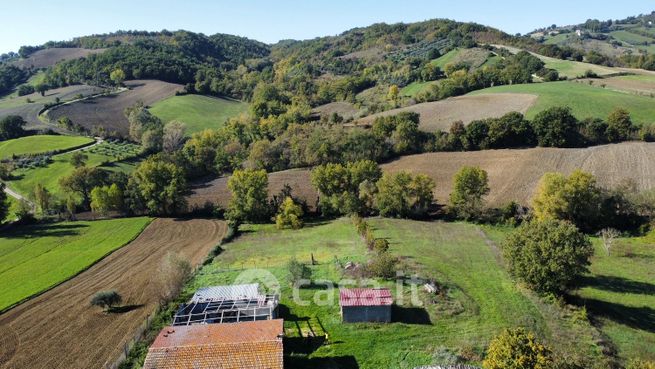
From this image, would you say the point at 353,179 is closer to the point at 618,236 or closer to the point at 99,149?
the point at 618,236

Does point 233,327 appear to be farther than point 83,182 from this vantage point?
No

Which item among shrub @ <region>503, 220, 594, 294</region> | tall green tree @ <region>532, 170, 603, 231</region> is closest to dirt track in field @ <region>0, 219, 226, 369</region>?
shrub @ <region>503, 220, 594, 294</region>

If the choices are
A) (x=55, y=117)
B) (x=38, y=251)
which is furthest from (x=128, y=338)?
(x=55, y=117)

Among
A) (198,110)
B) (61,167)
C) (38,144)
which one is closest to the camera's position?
(61,167)

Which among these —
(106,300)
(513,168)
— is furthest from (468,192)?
(106,300)

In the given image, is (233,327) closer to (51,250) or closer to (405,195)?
(405,195)

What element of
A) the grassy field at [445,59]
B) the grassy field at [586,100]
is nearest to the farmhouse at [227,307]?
the grassy field at [586,100]

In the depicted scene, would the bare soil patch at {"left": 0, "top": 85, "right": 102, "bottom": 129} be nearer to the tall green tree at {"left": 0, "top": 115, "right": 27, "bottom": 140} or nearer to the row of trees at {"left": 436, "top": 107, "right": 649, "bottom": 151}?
the tall green tree at {"left": 0, "top": 115, "right": 27, "bottom": 140}

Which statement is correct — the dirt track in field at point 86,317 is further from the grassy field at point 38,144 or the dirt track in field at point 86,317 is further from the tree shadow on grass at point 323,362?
the grassy field at point 38,144
